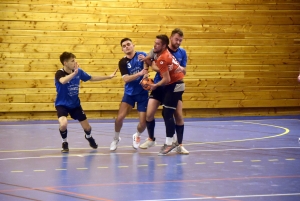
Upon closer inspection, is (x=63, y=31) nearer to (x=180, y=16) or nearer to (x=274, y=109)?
(x=180, y=16)

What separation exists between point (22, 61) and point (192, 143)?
6733mm

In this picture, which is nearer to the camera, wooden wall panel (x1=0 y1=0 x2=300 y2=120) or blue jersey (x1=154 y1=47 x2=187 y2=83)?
blue jersey (x1=154 y1=47 x2=187 y2=83)

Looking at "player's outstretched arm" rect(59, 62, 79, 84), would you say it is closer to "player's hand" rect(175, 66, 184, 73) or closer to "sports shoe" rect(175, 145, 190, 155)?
"player's hand" rect(175, 66, 184, 73)

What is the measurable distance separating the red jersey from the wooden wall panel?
7.40 meters

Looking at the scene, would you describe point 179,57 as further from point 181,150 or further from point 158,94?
point 181,150

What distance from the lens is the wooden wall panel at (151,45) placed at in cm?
1584

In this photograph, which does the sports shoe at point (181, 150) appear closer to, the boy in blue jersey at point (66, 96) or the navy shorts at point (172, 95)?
the navy shorts at point (172, 95)

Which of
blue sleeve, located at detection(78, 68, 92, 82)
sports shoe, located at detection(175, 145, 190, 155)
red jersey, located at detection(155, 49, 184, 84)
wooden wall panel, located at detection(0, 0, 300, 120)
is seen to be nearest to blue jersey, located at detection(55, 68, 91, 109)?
blue sleeve, located at detection(78, 68, 92, 82)

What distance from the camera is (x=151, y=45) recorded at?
16.6 m

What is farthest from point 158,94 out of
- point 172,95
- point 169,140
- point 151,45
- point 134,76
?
point 151,45

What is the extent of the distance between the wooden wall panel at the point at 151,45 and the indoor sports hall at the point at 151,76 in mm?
26

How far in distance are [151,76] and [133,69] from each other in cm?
700

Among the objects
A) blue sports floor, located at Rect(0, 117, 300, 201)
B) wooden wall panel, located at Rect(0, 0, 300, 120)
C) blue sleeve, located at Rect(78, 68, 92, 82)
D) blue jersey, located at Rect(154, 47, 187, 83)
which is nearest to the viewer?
blue sports floor, located at Rect(0, 117, 300, 201)

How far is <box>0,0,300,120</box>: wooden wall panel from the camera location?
52.0 ft
